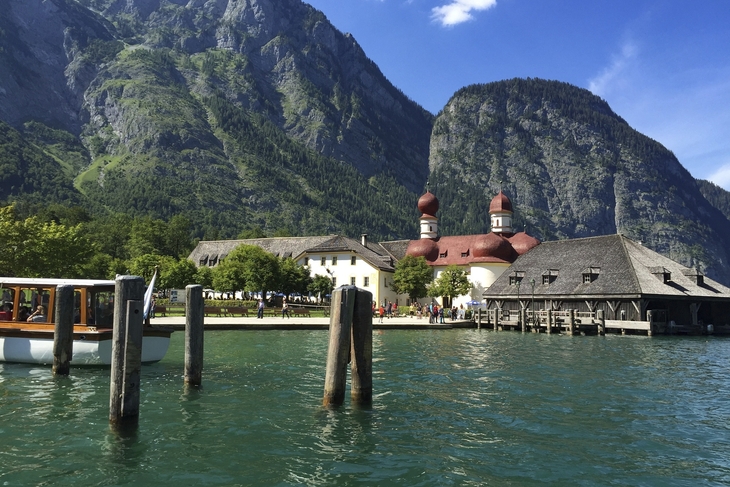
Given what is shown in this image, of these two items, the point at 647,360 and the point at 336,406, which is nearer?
the point at 336,406

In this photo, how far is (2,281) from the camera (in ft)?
80.5

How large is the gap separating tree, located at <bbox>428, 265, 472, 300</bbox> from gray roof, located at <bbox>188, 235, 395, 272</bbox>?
9834 mm

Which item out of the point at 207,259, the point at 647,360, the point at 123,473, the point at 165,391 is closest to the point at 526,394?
the point at 165,391

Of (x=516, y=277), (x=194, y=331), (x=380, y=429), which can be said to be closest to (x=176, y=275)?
(x=516, y=277)

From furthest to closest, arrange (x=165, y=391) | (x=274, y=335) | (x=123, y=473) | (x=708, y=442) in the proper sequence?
(x=274, y=335), (x=165, y=391), (x=708, y=442), (x=123, y=473)

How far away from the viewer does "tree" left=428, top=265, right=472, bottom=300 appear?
268ft

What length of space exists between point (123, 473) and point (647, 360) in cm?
2795

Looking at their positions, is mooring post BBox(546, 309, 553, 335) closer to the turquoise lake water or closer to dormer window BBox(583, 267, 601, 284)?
dormer window BBox(583, 267, 601, 284)

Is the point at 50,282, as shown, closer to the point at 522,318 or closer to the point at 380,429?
the point at 380,429

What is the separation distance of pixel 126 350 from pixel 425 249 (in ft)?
A: 281

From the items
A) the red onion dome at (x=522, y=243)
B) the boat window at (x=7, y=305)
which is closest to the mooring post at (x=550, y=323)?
the red onion dome at (x=522, y=243)

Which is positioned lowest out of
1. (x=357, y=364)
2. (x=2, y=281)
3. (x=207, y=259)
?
(x=357, y=364)

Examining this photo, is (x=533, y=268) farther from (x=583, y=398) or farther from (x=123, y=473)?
(x=123, y=473)

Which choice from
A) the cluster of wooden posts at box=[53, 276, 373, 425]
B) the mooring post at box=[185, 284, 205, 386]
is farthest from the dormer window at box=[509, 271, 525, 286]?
the cluster of wooden posts at box=[53, 276, 373, 425]
